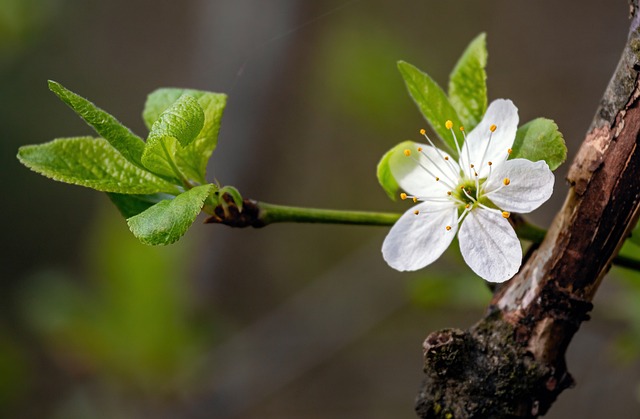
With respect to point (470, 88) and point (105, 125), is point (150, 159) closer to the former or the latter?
point (105, 125)

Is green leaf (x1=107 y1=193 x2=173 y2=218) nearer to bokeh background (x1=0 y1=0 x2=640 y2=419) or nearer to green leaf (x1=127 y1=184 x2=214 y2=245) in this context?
green leaf (x1=127 y1=184 x2=214 y2=245)

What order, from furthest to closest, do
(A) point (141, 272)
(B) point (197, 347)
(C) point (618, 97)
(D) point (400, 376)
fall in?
1. (D) point (400, 376)
2. (B) point (197, 347)
3. (A) point (141, 272)
4. (C) point (618, 97)

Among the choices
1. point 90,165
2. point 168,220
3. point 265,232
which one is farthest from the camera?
point 265,232

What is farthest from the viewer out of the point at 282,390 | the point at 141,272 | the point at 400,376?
the point at 282,390

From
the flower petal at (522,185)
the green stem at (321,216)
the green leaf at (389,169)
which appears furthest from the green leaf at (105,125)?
the flower petal at (522,185)

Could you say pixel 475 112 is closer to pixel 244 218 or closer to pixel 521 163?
pixel 521 163

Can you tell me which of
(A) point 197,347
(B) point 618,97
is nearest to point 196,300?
(A) point 197,347

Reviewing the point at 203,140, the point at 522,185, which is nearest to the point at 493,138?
the point at 522,185
